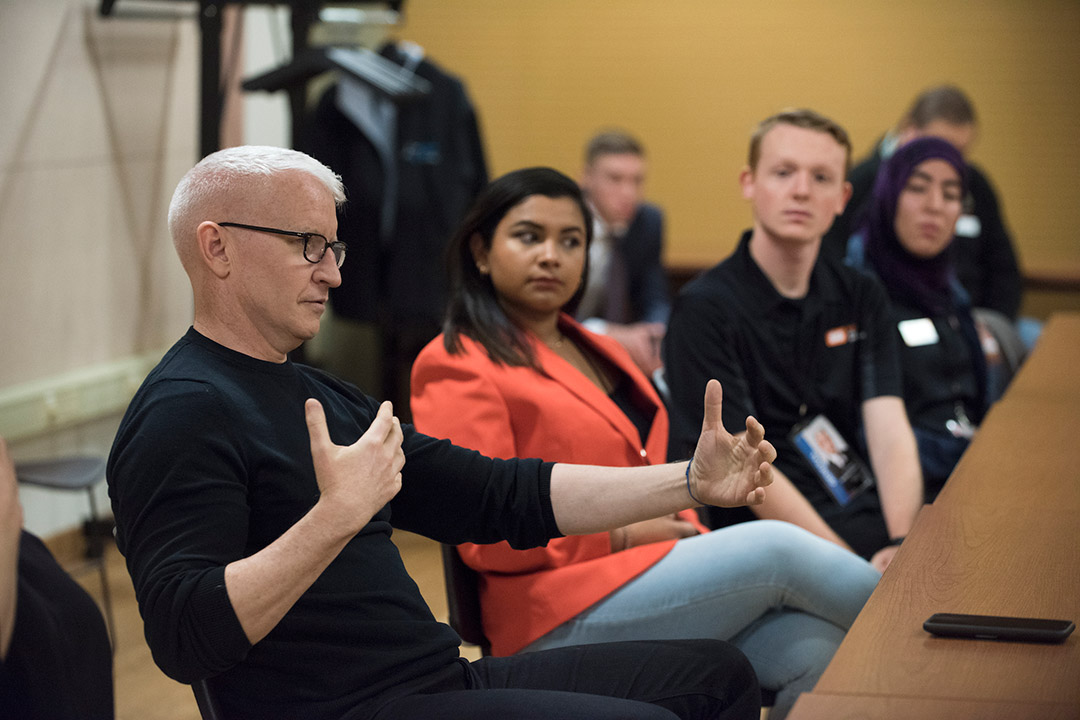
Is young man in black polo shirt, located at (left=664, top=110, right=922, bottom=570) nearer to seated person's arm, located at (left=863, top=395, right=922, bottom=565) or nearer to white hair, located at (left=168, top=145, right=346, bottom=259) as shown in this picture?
seated person's arm, located at (left=863, top=395, right=922, bottom=565)

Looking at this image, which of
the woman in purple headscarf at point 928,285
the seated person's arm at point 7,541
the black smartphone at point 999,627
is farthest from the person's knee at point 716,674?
the woman in purple headscarf at point 928,285

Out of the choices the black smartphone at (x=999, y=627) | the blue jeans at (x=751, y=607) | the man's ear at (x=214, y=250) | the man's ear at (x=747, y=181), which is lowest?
the blue jeans at (x=751, y=607)

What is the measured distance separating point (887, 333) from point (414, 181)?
8.71 feet

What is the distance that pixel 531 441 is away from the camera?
194 cm

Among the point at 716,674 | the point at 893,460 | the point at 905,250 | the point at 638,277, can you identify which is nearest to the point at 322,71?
the point at 638,277

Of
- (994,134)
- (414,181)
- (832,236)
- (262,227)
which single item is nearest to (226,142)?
(414,181)

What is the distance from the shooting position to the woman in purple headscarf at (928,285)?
2.83 m

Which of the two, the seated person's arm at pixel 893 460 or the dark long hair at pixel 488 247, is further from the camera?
the seated person's arm at pixel 893 460

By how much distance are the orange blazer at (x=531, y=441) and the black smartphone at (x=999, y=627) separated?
62 centimetres

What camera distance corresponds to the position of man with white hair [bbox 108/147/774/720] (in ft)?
3.96

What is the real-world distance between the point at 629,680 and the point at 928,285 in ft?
5.82

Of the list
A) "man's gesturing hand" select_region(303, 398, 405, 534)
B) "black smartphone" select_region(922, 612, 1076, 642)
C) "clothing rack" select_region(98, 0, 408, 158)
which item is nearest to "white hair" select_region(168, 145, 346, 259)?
"man's gesturing hand" select_region(303, 398, 405, 534)

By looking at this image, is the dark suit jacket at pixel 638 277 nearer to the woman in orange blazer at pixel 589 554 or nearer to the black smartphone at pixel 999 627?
the woman in orange blazer at pixel 589 554

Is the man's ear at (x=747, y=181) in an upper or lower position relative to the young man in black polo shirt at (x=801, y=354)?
upper
